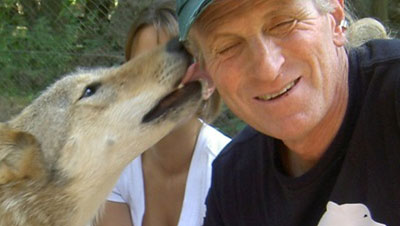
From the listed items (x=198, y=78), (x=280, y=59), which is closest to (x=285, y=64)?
(x=280, y=59)

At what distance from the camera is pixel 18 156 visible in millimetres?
2646

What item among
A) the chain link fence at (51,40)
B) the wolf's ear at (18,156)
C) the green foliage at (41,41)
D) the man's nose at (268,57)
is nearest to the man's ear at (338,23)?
the man's nose at (268,57)

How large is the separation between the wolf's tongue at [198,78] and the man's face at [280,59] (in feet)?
1.57

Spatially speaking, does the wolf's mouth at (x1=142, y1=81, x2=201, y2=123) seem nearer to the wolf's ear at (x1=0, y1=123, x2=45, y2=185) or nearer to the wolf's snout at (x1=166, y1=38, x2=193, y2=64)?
the wolf's snout at (x1=166, y1=38, x2=193, y2=64)

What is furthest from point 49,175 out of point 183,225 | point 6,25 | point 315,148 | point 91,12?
point 6,25

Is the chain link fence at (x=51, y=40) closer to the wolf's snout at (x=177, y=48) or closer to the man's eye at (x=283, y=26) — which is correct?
the wolf's snout at (x=177, y=48)

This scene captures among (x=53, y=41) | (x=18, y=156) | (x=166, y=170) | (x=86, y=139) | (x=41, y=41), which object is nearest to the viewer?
(x=18, y=156)

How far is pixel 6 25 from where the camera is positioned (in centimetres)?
675

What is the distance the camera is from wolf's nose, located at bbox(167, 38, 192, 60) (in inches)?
110

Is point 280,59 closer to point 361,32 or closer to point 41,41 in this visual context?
point 361,32

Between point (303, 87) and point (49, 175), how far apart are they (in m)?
1.22

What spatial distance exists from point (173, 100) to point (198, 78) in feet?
0.50

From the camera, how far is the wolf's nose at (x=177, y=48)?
2793mm

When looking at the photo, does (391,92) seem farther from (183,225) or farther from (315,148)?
(183,225)
